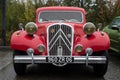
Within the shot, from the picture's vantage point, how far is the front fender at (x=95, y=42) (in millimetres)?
8234

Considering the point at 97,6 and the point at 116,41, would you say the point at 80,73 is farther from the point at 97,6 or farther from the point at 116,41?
the point at 97,6

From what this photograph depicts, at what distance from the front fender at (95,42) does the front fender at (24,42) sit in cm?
96

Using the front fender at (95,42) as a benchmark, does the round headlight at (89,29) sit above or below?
above

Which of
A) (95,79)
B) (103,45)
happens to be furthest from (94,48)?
(95,79)

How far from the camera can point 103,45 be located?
8.27 meters

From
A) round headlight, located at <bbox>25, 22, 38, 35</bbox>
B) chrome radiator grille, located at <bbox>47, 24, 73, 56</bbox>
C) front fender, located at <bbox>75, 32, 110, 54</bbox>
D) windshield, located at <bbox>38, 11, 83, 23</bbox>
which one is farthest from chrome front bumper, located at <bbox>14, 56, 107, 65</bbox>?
windshield, located at <bbox>38, 11, 83, 23</bbox>

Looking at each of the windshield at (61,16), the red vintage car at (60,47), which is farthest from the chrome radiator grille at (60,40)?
the windshield at (61,16)

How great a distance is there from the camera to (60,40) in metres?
8.31

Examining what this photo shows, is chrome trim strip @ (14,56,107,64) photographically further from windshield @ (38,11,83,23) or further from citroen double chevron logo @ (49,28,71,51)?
windshield @ (38,11,83,23)

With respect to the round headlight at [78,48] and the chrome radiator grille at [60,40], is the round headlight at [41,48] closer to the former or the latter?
the chrome radiator grille at [60,40]

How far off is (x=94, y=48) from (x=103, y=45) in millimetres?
226

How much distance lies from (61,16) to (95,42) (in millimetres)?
2024

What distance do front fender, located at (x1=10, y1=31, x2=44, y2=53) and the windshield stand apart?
1.47 metres

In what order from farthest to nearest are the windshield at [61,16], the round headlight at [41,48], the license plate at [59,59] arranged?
the windshield at [61,16] → the round headlight at [41,48] → the license plate at [59,59]
